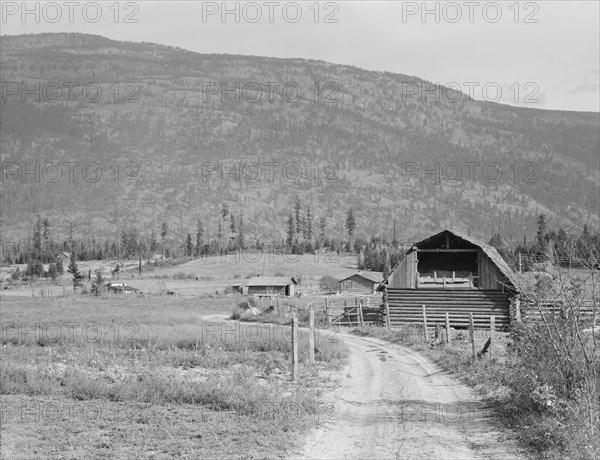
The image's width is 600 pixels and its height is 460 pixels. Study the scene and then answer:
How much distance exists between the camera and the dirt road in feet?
40.2

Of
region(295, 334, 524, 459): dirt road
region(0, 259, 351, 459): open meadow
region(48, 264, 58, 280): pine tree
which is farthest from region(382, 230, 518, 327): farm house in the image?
region(48, 264, 58, 280): pine tree

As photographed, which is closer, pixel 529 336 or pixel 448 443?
pixel 448 443

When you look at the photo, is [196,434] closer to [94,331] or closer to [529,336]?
[529,336]

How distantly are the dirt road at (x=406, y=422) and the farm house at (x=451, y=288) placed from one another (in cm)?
1837

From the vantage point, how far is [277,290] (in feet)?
305

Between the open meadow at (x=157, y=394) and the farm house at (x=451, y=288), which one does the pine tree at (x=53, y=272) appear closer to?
the farm house at (x=451, y=288)

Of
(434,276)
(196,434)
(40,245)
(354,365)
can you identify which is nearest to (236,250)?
(40,245)

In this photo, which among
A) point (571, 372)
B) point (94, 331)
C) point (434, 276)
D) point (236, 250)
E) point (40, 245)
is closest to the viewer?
point (571, 372)

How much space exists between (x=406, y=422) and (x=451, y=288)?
27134mm

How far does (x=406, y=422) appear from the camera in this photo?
47.4ft

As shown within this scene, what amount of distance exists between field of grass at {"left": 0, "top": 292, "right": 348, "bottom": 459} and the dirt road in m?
0.63

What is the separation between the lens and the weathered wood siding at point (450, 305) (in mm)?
39750

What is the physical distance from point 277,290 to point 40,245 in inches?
4413

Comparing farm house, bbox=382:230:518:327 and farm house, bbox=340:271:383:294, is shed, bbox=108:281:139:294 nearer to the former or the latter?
farm house, bbox=340:271:383:294
